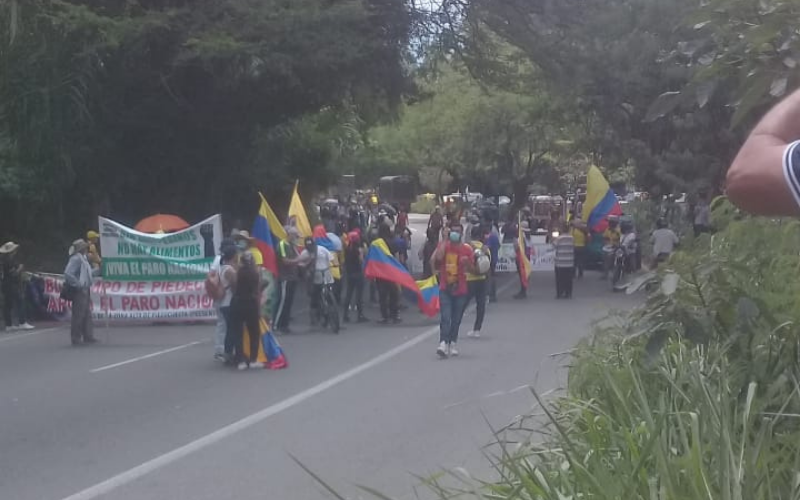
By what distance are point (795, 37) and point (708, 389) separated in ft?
4.81

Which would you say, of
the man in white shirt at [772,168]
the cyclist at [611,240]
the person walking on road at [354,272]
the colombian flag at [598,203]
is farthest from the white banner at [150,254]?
the man in white shirt at [772,168]

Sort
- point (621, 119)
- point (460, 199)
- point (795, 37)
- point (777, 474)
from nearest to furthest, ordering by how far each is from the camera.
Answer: point (777, 474), point (795, 37), point (621, 119), point (460, 199)

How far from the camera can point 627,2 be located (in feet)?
93.4

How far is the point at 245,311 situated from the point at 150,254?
594 cm

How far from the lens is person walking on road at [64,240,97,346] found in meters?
17.8

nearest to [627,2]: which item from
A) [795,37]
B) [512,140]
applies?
[512,140]

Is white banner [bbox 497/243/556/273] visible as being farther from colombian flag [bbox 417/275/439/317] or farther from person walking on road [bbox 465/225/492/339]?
person walking on road [bbox 465/225/492/339]

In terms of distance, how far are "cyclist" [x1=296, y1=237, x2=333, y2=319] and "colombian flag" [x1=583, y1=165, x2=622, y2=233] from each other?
936 cm

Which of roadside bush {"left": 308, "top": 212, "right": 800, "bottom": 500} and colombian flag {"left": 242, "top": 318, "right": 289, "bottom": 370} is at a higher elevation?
roadside bush {"left": 308, "top": 212, "right": 800, "bottom": 500}

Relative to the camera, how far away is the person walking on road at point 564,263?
78.3 feet

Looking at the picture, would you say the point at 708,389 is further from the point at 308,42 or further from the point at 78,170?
the point at 78,170

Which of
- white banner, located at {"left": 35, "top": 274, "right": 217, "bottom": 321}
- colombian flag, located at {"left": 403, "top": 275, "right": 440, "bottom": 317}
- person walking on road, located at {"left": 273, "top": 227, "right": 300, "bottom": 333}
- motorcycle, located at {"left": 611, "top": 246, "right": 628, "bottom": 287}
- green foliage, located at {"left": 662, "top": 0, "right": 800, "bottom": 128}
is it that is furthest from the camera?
motorcycle, located at {"left": 611, "top": 246, "right": 628, "bottom": 287}

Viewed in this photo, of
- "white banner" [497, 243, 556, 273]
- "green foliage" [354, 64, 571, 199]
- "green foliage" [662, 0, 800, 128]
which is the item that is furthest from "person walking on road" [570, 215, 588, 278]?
"green foliage" [662, 0, 800, 128]

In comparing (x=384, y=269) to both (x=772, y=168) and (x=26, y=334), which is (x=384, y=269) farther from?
(x=772, y=168)
